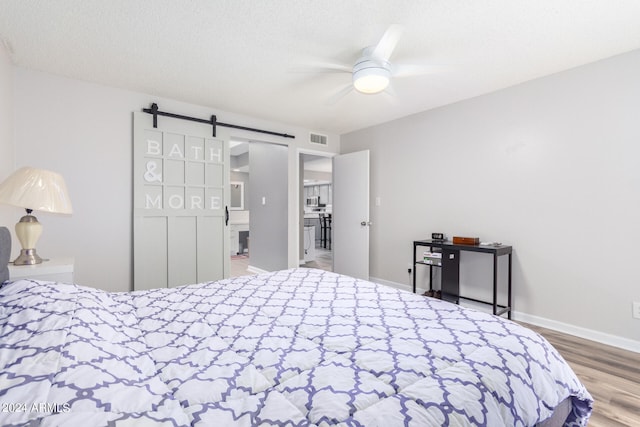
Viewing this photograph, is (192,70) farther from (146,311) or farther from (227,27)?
(146,311)

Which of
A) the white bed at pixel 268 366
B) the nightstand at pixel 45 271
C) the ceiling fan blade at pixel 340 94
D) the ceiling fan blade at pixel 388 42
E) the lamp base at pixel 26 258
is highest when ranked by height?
the ceiling fan blade at pixel 340 94

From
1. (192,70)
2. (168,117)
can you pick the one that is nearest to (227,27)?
(192,70)

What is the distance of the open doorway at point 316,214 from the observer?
635 cm

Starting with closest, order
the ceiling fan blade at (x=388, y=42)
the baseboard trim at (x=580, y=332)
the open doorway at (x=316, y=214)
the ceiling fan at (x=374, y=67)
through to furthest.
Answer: the ceiling fan blade at (x=388, y=42) → the ceiling fan at (x=374, y=67) → the baseboard trim at (x=580, y=332) → the open doorway at (x=316, y=214)

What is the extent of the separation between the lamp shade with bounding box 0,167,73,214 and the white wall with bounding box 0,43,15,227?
0.53 meters

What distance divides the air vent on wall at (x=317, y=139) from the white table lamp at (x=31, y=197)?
3.18 metres

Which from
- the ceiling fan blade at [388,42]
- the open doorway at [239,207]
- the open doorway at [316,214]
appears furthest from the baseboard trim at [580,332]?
the open doorway at [239,207]

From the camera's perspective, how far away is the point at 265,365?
101cm

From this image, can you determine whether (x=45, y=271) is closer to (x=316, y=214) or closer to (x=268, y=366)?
(x=268, y=366)

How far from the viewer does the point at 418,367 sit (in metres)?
0.98

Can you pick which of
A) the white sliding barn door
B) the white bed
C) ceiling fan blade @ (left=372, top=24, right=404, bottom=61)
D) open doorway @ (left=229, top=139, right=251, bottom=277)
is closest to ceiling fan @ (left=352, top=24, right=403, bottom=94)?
ceiling fan blade @ (left=372, top=24, right=404, bottom=61)

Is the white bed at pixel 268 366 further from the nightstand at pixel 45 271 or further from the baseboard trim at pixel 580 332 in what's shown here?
the baseboard trim at pixel 580 332

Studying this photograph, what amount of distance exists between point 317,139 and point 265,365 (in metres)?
4.10

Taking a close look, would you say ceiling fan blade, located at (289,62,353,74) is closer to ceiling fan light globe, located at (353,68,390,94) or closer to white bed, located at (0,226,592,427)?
ceiling fan light globe, located at (353,68,390,94)
